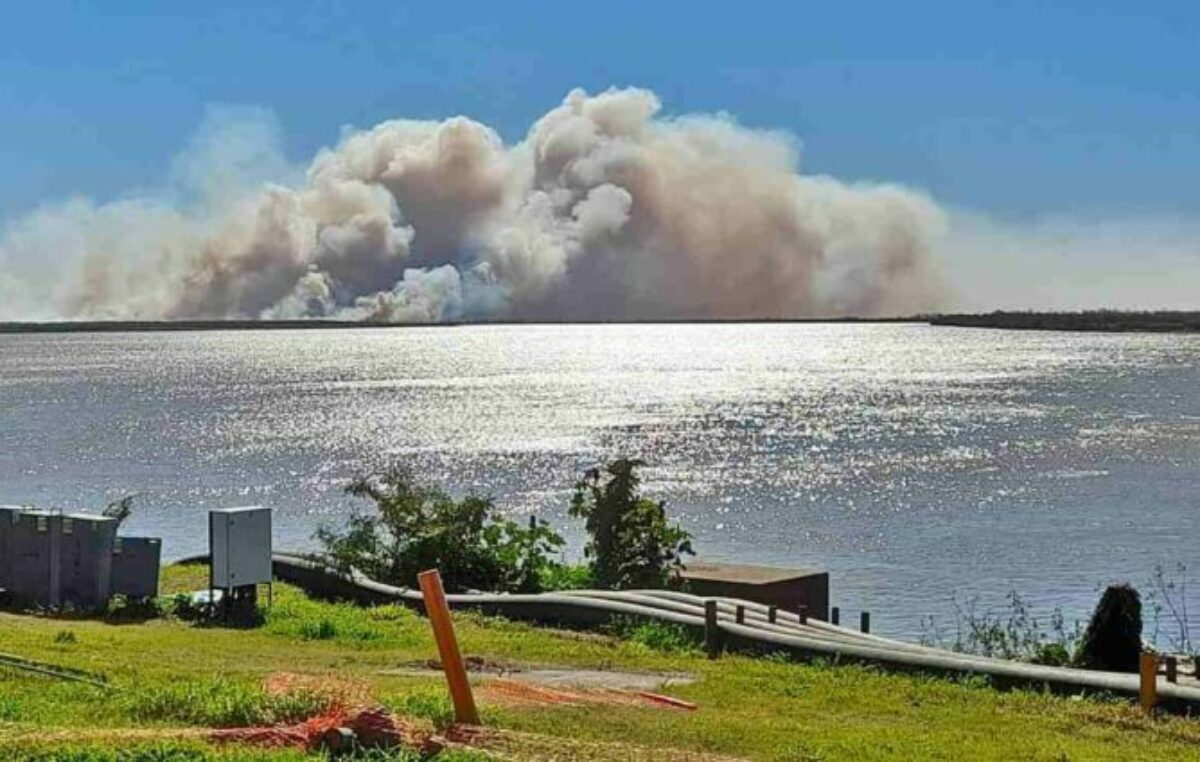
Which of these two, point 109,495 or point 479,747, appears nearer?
point 479,747

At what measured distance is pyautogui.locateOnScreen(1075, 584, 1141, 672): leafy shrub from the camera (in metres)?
18.0

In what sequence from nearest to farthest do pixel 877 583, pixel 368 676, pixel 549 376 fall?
pixel 368 676, pixel 877 583, pixel 549 376

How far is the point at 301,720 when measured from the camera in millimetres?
11289

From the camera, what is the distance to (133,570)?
21641 mm

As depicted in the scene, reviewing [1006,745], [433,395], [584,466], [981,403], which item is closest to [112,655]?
[1006,745]

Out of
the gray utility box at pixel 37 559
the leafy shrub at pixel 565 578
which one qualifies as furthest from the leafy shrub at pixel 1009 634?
the gray utility box at pixel 37 559

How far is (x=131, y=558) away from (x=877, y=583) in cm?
2186

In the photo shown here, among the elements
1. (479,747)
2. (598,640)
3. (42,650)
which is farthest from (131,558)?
(479,747)

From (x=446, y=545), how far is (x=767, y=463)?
5227 cm

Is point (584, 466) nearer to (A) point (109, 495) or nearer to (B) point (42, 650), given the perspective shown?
(A) point (109, 495)

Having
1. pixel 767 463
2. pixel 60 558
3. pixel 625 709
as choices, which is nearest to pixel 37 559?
pixel 60 558

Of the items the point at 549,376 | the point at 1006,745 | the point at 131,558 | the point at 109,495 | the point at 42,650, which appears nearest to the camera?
the point at 1006,745

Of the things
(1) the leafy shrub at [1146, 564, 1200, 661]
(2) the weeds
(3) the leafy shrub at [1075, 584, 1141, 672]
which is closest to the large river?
(1) the leafy shrub at [1146, 564, 1200, 661]

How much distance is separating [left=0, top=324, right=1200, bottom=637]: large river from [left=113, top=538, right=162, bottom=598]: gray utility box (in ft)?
48.7
